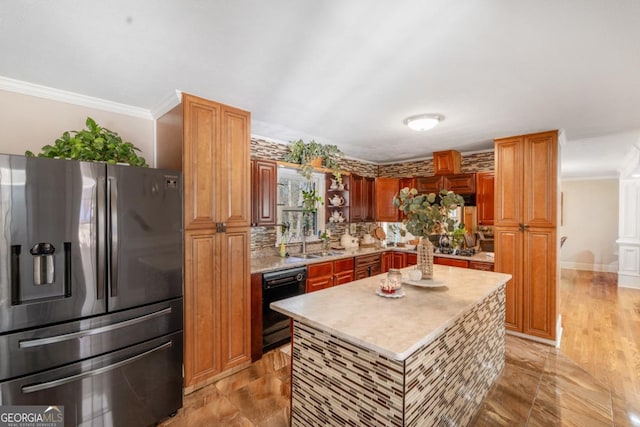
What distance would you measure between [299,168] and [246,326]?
6.94 ft

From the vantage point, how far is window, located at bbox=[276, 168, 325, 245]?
155 inches

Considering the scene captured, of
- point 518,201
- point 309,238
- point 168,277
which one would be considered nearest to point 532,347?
point 518,201

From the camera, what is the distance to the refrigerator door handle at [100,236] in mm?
1810

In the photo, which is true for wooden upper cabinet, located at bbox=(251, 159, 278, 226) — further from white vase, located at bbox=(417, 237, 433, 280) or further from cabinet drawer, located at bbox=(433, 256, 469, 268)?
cabinet drawer, located at bbox=(433, 256, 469, 268)

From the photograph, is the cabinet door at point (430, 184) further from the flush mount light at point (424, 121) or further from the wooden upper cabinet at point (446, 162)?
the flush mount light at point (424, 121)

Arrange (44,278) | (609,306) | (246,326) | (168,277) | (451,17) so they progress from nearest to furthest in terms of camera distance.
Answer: (451,17) → (44,278) → (168,277) → (246,326) → (609,306)

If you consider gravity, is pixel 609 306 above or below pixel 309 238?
below

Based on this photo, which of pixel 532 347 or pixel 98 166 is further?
pixel 532 347

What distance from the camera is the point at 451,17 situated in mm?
1430

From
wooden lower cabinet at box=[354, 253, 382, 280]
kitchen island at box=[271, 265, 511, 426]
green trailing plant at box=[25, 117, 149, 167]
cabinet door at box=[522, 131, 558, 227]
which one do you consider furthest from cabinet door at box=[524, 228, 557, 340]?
green trailing plant at box=[25, 117, 149, 167]

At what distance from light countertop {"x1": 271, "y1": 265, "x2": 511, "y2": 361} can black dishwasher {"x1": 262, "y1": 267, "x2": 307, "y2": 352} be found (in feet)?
3.57

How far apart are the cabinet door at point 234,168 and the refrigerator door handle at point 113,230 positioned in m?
0.81

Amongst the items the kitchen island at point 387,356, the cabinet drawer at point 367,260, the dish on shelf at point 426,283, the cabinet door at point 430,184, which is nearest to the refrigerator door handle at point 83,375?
the kitchen island at point 387,356

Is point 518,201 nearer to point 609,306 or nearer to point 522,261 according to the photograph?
point 522,261
